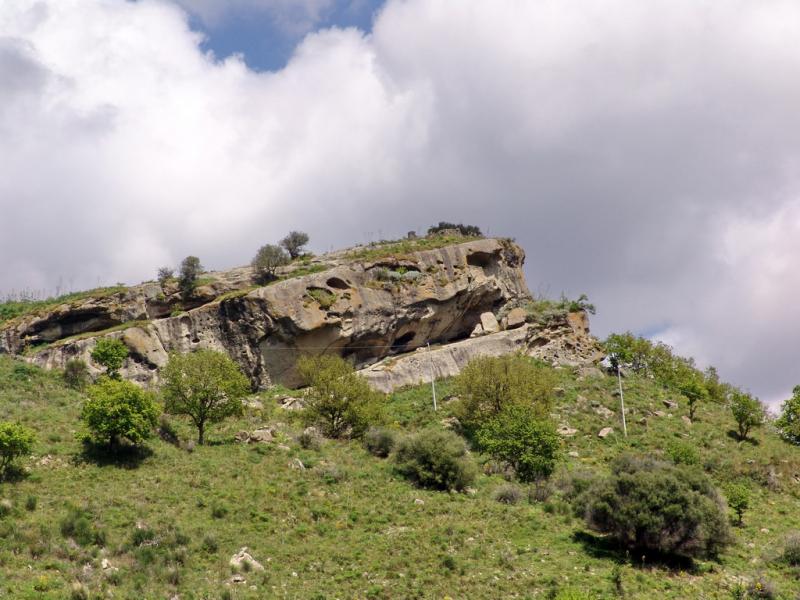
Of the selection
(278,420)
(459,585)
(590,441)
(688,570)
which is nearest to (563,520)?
(688,570)

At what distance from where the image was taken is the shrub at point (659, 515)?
24.7 meters

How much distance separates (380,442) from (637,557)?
18.1 metres

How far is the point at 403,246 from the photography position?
220 ft

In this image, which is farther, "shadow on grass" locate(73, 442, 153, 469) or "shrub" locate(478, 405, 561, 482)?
"shrub" locate(478, 405, 561, 482)

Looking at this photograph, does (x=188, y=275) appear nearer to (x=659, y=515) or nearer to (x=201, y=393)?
(x=201, y=393)

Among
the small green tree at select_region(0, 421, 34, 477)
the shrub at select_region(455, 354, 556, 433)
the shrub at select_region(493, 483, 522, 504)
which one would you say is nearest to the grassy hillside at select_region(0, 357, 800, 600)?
the shrub at select_region(493, 483, 522, 504)

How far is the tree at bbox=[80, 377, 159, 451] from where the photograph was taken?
33.0 metres

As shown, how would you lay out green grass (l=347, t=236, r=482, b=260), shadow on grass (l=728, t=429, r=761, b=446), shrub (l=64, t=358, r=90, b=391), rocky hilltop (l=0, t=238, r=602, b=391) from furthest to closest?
green grass (l=347, t=236, r=482, b=260) → rocky hilltop (l=0, t=238, r=602, b=391) → shrub (l=64, t=358, r=90, b=391) → shadow on grass (l=728, t=429, r=761, b=446)

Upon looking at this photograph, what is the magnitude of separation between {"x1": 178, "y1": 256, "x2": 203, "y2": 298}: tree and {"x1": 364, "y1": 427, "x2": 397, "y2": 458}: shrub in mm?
26939

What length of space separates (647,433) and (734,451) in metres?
5.46

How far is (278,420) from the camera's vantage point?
47031 millimetres

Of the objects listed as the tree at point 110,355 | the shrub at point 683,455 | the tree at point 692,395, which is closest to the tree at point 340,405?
the tree at point 110,355

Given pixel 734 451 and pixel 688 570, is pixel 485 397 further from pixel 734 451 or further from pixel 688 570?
pixel 688 570

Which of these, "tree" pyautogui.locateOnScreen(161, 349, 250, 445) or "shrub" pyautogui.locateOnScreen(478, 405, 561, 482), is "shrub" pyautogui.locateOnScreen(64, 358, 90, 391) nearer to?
"tree" pyautogui.locateOnScreen(161, 349, 250, 445)
